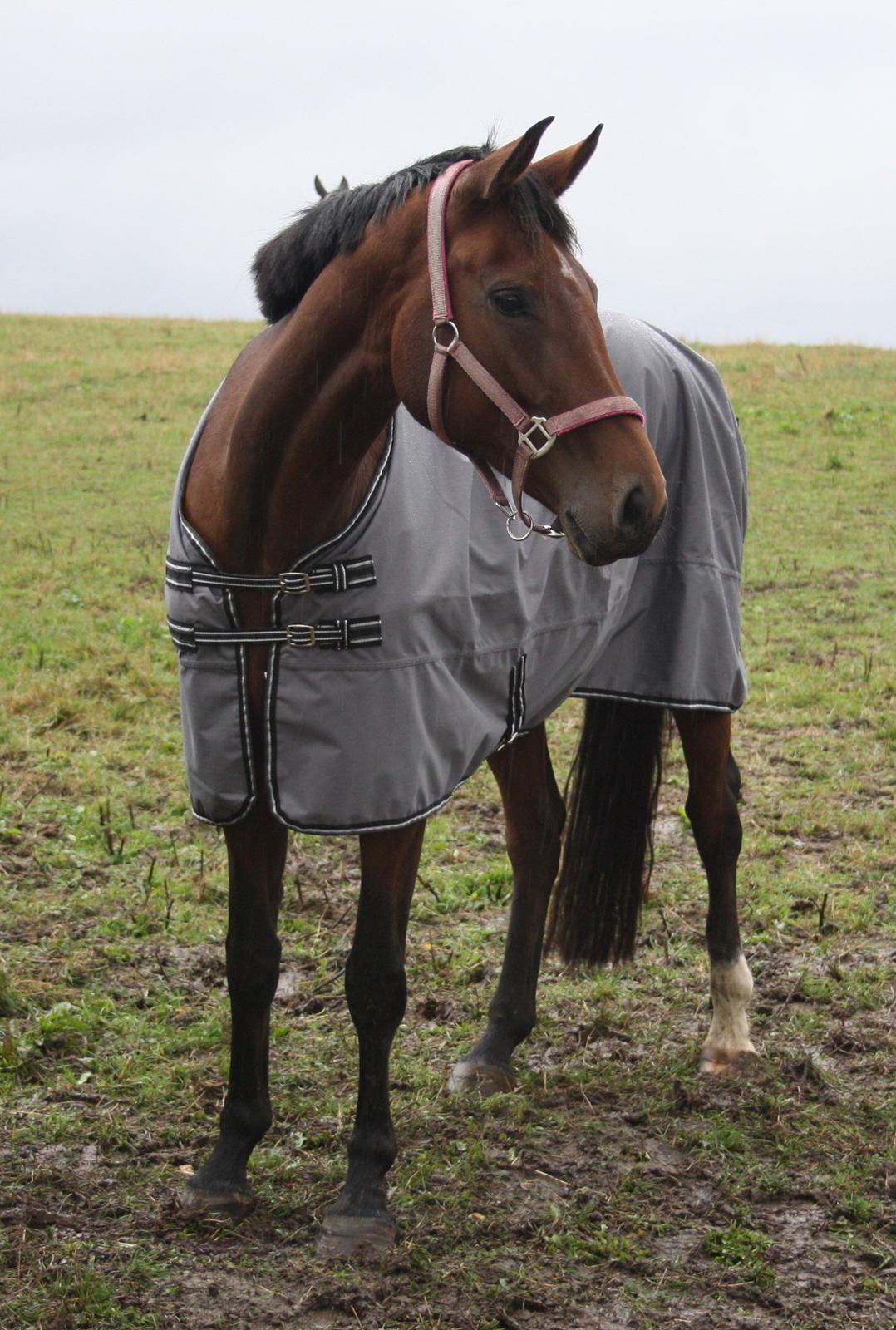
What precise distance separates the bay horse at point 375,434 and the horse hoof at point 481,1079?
545 mm

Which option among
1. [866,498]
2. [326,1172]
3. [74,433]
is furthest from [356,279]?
[74,433]

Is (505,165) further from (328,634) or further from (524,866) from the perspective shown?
(524,866)

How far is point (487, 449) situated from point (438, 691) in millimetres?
564

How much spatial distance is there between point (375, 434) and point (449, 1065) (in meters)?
1.81

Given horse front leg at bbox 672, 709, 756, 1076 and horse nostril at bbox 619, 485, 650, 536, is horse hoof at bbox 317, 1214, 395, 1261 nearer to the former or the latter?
horse front leg at bbox 672, 709, 756, 1076

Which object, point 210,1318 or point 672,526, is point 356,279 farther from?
point 210,1318

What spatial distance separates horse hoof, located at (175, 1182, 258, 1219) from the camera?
2.85 meters

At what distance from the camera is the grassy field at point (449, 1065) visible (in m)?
2.65

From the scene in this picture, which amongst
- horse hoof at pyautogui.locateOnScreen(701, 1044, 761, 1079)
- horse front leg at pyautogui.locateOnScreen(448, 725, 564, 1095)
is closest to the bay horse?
horse front leg at pyautogui.locateOnScreen(448, 725, 564, 1095)

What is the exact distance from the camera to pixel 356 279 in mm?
2500

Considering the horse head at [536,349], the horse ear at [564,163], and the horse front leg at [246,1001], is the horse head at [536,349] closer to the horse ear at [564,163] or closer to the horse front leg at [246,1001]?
the horse ear at [564,163]

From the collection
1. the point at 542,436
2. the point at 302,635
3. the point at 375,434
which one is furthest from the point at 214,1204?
the point at 542,436

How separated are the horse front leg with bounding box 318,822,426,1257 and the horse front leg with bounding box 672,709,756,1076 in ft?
3.67

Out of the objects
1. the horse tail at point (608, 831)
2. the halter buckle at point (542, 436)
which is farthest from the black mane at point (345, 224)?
the horse tail at point (608, 831)
